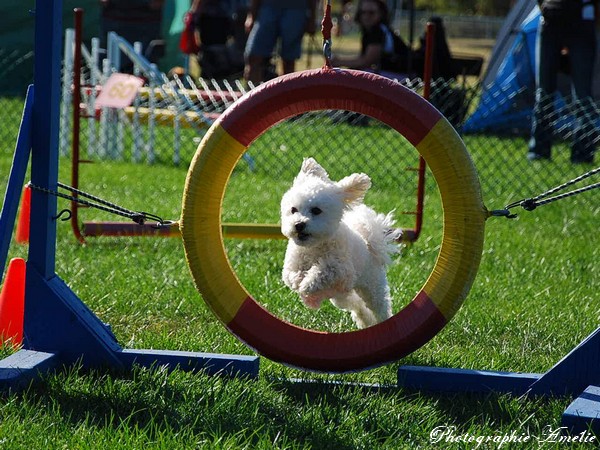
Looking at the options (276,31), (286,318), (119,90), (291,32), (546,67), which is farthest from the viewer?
(276,31)

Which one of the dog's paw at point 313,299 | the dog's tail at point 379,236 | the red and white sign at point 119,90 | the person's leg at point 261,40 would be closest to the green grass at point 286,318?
the dog's paw at point 313,299

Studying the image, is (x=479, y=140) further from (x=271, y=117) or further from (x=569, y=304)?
(x=271, y=117)

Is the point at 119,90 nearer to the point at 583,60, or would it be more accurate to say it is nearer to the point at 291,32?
A: the point at 291,32

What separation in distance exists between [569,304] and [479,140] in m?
5.37

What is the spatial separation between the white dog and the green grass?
331 millimetres

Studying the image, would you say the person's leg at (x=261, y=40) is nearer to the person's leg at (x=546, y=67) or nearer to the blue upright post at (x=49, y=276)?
the person's leg at (x=546, y=67)

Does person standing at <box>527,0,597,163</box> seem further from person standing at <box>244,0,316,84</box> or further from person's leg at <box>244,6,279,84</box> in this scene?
person's leg at <box>244,6,279,84</box>

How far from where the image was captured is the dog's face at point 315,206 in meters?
3.84

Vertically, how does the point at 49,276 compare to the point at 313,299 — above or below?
above

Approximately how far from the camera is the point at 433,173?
3.56m

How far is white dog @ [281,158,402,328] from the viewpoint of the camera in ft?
12.7

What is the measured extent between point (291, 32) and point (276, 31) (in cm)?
24

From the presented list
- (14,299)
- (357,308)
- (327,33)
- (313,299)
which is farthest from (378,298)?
(14,299)

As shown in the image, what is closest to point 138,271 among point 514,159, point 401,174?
point 401,174
